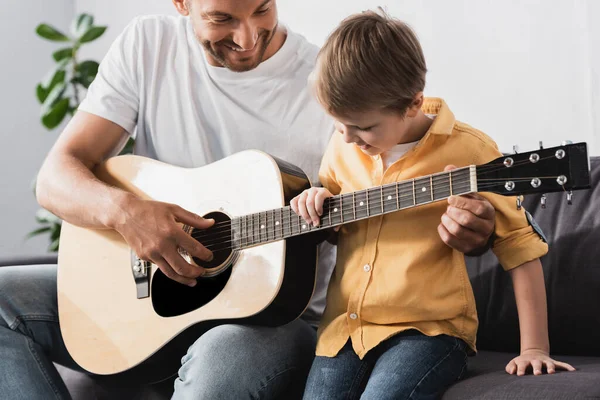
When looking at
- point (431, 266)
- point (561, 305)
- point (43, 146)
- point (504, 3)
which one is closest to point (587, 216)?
point (561, 305)

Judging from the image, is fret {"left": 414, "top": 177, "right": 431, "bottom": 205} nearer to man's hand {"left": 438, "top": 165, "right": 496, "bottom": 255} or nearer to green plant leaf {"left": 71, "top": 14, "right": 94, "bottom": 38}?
man's hand {"left": 438, "top": 165, "right": 496, "bottom": 255}

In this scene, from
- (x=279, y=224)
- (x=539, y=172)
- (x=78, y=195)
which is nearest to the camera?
(x=539, y=172)

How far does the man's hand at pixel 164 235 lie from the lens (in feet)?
4.99

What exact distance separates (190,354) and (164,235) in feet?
0.78

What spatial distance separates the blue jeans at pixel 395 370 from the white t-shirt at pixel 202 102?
343 mm

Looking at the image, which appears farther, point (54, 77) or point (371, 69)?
point (54, 77)

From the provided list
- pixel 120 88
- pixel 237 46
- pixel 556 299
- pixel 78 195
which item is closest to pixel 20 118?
pixel 120 88

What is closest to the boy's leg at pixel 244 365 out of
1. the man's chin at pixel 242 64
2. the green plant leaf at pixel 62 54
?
the man's chin at pixel 242 64

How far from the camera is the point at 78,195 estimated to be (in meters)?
1.66

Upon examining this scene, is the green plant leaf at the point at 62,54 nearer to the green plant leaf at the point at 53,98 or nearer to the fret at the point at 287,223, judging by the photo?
the green plant leaf at the point at 53,98

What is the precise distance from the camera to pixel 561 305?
158 cm

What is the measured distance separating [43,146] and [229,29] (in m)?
1.96

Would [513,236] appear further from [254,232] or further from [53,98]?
[53,98]

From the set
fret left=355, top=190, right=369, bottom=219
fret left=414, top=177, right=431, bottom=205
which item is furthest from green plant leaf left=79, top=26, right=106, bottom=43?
fret left=414, top=177, right=431, bottom=205
